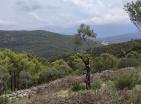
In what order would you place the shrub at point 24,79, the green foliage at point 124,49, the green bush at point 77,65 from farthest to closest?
the green foliage at point 124,49 < the shrub at point 24,79 < the green bush at point 77,65

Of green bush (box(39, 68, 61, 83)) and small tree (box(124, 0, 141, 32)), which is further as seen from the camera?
green bush (box(39, 68, 61, 83))

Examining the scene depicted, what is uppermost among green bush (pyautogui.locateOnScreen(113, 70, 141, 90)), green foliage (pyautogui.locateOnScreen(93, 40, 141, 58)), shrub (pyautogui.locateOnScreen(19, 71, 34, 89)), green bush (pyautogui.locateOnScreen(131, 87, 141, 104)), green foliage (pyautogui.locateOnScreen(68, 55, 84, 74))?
green bush (pyautogui.locateOnScreen(131, 87, 141, 104))

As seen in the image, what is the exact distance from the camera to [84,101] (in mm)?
11180

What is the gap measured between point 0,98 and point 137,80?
226 inches

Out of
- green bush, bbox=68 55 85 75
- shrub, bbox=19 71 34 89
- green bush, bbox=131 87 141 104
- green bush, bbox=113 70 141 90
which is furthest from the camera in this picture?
shrub, bbox=19 71 34 89

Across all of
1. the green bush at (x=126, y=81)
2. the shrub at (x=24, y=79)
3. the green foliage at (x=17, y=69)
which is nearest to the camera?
the green bush at (x=126, y=81)

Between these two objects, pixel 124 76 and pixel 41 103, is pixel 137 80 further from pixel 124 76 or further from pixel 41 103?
pixel 41 103

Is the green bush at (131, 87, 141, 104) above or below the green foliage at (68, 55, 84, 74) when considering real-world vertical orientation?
above

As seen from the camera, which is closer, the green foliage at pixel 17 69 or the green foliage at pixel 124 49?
the green foliage at pixel 17 69

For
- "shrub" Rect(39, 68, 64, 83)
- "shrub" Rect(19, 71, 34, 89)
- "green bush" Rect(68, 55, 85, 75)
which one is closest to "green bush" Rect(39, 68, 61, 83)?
"shrub" Rect(39, 68, 64, 83)

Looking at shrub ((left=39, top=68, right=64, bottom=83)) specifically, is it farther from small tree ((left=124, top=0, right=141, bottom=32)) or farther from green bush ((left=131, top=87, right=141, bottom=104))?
green bush ((left=131, top=87, right=141, bottom=104))

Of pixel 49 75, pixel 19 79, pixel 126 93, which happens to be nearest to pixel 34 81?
pixel 19 79

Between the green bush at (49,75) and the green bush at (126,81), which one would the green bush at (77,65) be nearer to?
the green bush at (49,75)

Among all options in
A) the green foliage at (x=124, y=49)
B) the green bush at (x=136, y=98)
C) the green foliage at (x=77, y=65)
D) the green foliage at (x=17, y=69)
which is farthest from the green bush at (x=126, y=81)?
the green foliage at (x=124, y=49)
